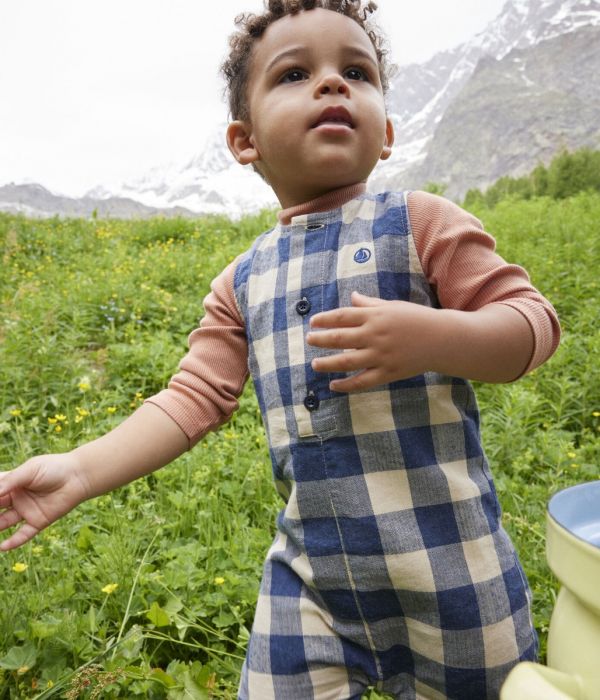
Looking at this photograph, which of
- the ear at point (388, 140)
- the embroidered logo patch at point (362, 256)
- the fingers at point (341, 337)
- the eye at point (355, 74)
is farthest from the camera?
the ear at point (388, 140)

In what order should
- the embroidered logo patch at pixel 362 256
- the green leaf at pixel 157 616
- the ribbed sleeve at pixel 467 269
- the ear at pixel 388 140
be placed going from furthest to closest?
the green leaf at pixel 157 616, the ear at pixel 388 140, the embroidered logo patch at pixel 362 256, the ribbed sleeve at pixel 467 269

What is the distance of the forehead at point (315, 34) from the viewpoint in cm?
109

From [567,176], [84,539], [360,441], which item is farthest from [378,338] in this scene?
[567,176]

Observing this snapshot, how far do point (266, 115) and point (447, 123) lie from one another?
127 metres

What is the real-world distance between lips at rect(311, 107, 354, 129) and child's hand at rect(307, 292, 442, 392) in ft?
1.41

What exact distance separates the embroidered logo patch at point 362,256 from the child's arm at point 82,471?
0.47 m

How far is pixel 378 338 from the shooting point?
2.42 ft

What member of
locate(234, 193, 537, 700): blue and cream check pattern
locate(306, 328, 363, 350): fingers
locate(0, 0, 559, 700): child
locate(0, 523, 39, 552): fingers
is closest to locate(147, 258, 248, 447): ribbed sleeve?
locate(0, 0, 559, 700): child

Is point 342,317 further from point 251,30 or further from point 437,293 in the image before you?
point 251,30

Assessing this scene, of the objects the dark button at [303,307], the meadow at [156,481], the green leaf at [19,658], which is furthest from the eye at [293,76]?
the green leaf at [19,658]

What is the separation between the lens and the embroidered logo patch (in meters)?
1.01

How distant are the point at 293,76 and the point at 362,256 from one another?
373 millimetres

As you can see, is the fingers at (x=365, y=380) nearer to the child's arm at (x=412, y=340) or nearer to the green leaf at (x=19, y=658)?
the child's arm at (x=412, y=340)

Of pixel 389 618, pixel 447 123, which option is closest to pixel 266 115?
pixel 389 618
